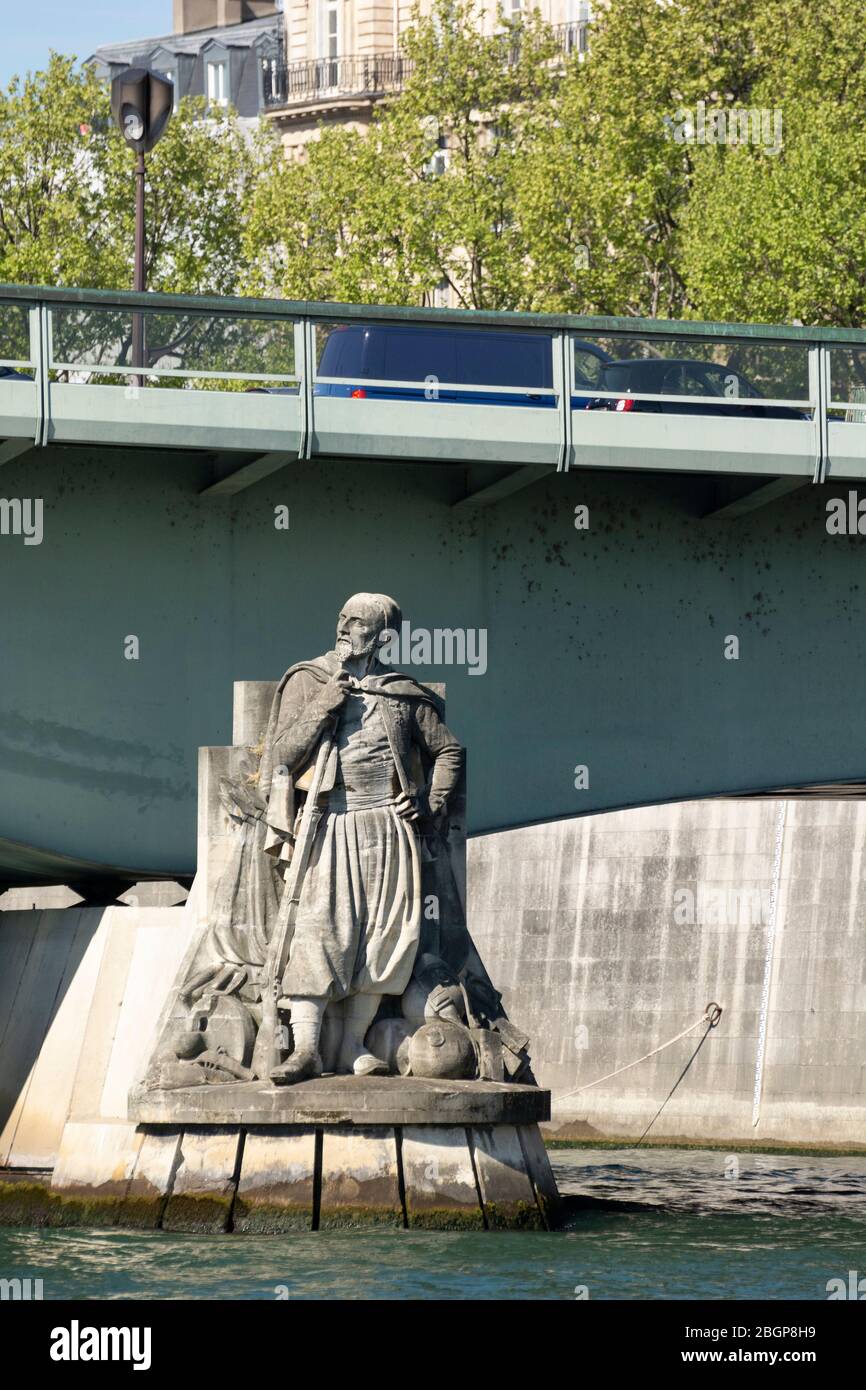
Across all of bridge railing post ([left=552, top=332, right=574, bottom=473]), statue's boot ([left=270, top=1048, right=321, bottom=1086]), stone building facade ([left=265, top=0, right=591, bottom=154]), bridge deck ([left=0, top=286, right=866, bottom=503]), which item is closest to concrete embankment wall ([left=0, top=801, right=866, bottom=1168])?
bridge deck ([left=0, top=286, right=866, bottom=503])

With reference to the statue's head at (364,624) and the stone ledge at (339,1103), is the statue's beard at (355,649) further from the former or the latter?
the stone ledge at (339,1103)

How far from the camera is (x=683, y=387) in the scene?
28547 millimetres

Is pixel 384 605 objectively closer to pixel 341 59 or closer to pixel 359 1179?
pixel 359 1179

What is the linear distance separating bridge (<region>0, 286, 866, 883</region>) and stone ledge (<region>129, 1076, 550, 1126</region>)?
3705 millimetres

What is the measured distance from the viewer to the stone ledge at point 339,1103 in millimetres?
25000

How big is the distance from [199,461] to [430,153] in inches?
1638

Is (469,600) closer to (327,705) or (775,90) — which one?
(327,705)

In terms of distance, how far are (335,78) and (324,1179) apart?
7352 centimetres

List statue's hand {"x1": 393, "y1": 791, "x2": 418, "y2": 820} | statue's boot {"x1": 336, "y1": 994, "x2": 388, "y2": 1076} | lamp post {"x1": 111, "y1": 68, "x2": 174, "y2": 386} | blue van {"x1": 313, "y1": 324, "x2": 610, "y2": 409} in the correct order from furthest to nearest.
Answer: lamp post {"x1": 111, "y1": 68, "x2": 174, "y2": 386} → blue van {"x1": 313, "y1": 324, "x2": 610, "y2": 409} → statue's hand {"x1": 393, "y1": 791, "x2": 418, "y2": 820} → statue's boot {"x1": 336, "y1": 994, "x2": 388, "y2": 1076}

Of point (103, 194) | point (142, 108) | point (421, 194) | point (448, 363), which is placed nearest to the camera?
point (448, 363)

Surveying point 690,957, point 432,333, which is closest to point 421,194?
point 690,957

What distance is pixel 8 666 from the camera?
27.7 meters

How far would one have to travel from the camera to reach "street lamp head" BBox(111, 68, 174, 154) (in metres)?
34.2

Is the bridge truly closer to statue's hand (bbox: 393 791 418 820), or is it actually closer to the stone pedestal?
statue's hand (bbox: 393 791 418 820)
